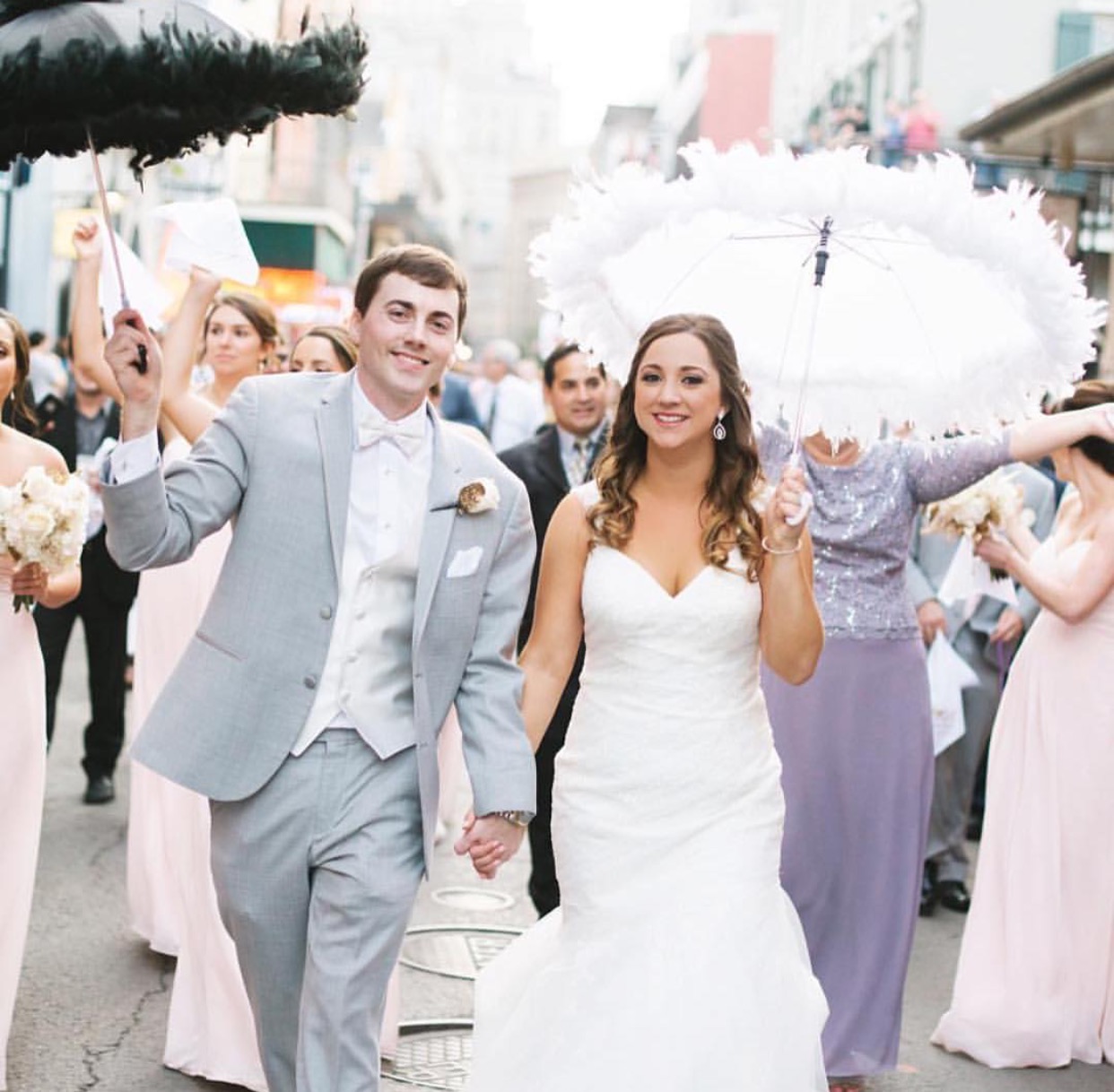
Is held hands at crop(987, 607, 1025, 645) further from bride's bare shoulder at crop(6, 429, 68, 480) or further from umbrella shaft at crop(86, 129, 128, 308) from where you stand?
umbrella shaft at crop(86, 129, 128, 308)

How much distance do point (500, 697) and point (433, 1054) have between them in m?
2.09

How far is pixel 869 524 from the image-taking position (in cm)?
616

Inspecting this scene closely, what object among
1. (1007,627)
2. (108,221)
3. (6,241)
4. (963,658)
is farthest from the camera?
(6,241)

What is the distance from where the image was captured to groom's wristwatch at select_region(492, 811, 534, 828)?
14.9ft

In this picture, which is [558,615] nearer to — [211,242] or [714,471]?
[714,471]

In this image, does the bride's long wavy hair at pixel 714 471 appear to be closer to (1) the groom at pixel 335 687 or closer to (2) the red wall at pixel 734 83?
(1) the groom at pixel 335 687

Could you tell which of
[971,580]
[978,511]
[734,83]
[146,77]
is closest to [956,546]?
[971,580]

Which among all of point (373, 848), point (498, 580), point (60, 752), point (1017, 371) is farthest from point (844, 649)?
point (60, 752)

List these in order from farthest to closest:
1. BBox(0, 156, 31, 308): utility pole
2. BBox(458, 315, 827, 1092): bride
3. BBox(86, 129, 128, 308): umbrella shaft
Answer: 1. BBox(0, 156, 31, 308): utility pole
2. BBox(458, 315, 827, 1092): bride
3. BBox(86, 129, 128, 308): umbrella shaft

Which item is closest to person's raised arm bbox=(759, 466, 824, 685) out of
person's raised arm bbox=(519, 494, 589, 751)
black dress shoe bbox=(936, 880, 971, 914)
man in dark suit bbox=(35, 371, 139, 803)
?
person's raised arm bbox=(519, 494, 589, 751)

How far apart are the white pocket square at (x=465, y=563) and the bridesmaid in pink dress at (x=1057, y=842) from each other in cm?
286

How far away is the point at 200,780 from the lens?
4.39 m

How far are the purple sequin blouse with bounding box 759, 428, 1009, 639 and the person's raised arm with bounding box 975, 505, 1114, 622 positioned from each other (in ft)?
2.36

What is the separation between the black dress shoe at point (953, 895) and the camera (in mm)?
8922
